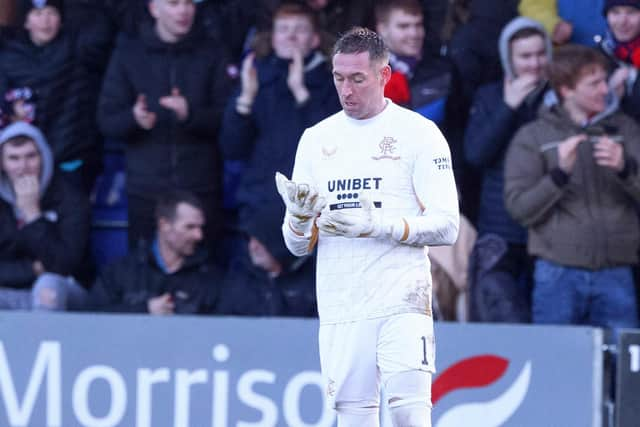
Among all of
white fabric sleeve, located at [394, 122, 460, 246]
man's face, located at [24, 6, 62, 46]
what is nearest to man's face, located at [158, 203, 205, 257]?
man's face, located at [24, 6, 62, 46]

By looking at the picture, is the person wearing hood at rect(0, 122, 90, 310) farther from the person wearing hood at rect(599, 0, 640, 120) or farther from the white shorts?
the white shorts

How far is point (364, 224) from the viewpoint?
512cm

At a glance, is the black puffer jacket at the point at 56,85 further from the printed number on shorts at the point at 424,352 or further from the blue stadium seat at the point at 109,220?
the printed number on shorts at the point at 424,352

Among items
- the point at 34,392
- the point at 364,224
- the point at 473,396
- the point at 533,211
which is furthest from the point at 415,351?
the point at 34,392

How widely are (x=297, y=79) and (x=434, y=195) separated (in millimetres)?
3344

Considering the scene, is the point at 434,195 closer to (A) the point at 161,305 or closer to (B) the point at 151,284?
(A) the point at 161,305

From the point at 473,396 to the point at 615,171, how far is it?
1601 mm

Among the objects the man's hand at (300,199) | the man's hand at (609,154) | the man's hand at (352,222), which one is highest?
the man's hand at (609,154)

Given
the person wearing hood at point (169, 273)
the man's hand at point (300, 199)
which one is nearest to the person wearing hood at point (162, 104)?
the person wearing hood at point (169, 273)

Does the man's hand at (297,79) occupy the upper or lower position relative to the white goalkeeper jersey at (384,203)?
upper

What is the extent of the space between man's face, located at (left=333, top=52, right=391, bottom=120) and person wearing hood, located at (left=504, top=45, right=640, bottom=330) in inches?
105

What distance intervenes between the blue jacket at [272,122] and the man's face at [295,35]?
8cm

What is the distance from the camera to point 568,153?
7820mm

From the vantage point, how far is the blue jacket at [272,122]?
8.59 metres
